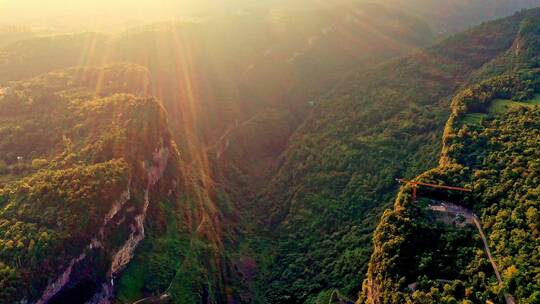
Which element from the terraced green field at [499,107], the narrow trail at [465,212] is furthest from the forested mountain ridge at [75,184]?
the terraced green field at [499,107]

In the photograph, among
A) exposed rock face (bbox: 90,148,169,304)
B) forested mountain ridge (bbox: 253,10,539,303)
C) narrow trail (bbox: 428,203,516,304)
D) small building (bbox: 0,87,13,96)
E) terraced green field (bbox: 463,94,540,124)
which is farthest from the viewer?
small building (bbox: 0,87,13,96)

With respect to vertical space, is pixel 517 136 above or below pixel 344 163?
above

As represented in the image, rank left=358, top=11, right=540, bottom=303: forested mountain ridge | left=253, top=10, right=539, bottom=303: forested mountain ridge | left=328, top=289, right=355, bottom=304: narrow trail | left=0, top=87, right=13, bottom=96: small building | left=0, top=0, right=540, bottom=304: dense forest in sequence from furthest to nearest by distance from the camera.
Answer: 1. left=0, top=87, right=13, bottom=96: small building
2. left=253, top=10, right=539, bottom=303: forested mountain ridge
3. left=328, top=289, right=355, bottom=304: narrow trail
4. left=0, top=0, right=540, bottom=304: dense forest
5. left=358, top=11, right=540, bottom=303: forested mountain ridge

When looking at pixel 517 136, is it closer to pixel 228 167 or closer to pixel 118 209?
pixel 118 209

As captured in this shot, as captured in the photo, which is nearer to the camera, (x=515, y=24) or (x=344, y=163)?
(x=344, y=163)

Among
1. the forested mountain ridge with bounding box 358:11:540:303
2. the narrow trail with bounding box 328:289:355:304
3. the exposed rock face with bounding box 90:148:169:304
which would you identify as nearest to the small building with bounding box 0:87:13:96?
the exposed rock face with bounding box 90:148:169:304

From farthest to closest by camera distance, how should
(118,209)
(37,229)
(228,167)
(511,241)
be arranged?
(228,167) < (118,209) < (37,229) < (511,241)

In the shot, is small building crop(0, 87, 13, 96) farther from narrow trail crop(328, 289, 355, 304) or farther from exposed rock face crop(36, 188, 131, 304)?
narrow trail crop(328, 289, 355, 304)

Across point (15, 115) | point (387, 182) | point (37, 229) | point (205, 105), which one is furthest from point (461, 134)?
point (205, 105)
